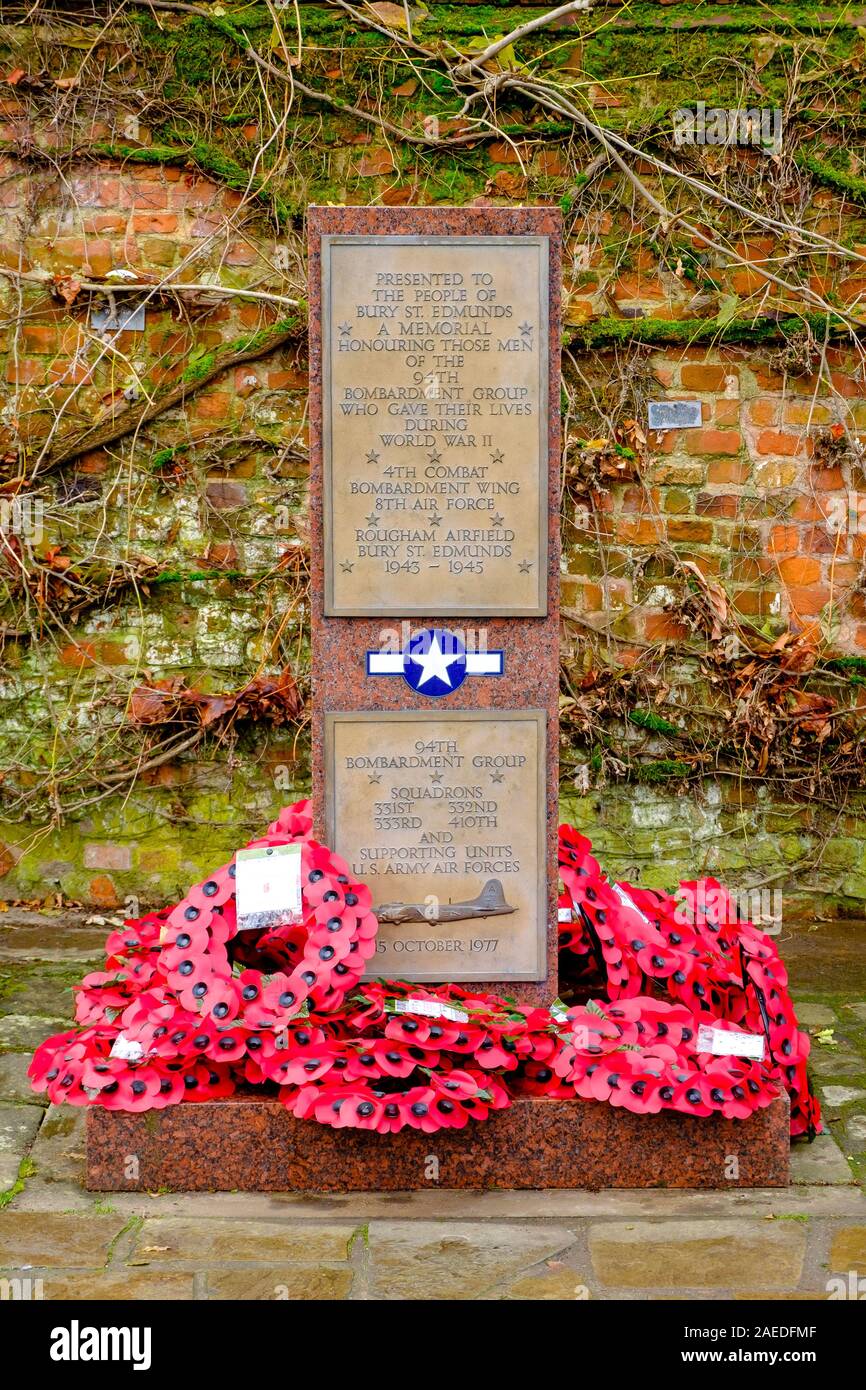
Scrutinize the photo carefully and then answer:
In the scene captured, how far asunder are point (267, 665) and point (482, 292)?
2.13 meters

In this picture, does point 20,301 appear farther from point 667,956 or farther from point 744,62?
point 667,956

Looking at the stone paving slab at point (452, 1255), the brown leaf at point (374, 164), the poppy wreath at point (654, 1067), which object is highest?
the brown leaf at point (374, 164)

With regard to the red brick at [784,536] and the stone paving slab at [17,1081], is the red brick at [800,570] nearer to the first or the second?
the red brick at [784,536]

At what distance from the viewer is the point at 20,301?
4.91 m

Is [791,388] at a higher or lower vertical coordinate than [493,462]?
higher

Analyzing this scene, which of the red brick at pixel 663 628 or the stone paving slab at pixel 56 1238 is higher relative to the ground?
the red brick at pixel 663 628

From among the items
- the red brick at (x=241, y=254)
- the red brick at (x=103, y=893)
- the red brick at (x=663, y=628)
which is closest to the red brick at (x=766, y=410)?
the red brick at (x=663, y=628)

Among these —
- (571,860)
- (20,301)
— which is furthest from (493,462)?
(20,301)

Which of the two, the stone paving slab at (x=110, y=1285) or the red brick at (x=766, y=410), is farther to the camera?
the red brick at (x=766, y=410)

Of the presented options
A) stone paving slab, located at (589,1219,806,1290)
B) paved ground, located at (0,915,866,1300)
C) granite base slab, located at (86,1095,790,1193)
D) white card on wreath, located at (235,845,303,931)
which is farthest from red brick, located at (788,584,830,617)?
stone paving slab, located at (589,1219,806,1290)

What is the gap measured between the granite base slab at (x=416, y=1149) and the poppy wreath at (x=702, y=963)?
27 centimetres

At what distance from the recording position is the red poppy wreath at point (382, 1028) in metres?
2.83

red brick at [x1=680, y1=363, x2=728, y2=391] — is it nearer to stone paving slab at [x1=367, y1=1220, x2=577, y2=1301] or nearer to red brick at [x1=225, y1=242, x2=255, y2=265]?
red brick at [x1=225, y1=242, x2=255, y2=265]

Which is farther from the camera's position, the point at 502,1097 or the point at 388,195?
the point at 388,195
